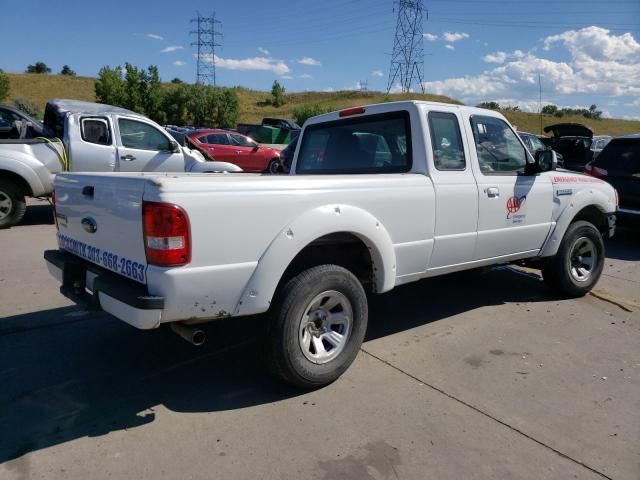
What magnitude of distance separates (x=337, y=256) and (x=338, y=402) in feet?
3.42

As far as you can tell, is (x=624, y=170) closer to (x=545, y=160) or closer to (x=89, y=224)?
(x=545, y=160)

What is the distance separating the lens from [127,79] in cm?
5312

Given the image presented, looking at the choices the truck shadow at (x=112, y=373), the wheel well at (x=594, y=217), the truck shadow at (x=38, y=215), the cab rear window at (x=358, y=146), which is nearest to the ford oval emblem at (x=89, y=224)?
the truck shadow at (x=112, y=373)

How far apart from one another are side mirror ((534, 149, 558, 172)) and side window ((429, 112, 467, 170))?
94 cm

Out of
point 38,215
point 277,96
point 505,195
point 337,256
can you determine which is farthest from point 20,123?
point 277,96

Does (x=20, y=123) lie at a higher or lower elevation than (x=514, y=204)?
higher

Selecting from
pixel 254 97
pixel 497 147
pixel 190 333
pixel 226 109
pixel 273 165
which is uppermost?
pixel 254 97

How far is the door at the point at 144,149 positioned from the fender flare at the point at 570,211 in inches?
281

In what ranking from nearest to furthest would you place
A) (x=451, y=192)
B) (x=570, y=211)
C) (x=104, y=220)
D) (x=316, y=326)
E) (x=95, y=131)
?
(x=104, y=220) < (x=316, y=326) < (x=451, y=192) < (x=570, y=211) < (x=95, y=131)

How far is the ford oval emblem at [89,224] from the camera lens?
3137mm

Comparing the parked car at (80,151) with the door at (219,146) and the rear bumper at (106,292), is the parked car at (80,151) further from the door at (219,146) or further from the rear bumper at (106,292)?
the door at (219,146)

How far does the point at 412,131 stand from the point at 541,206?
5.67 ft

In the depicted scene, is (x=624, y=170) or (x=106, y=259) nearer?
(x=106, y=259)

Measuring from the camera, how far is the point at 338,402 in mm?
3203
